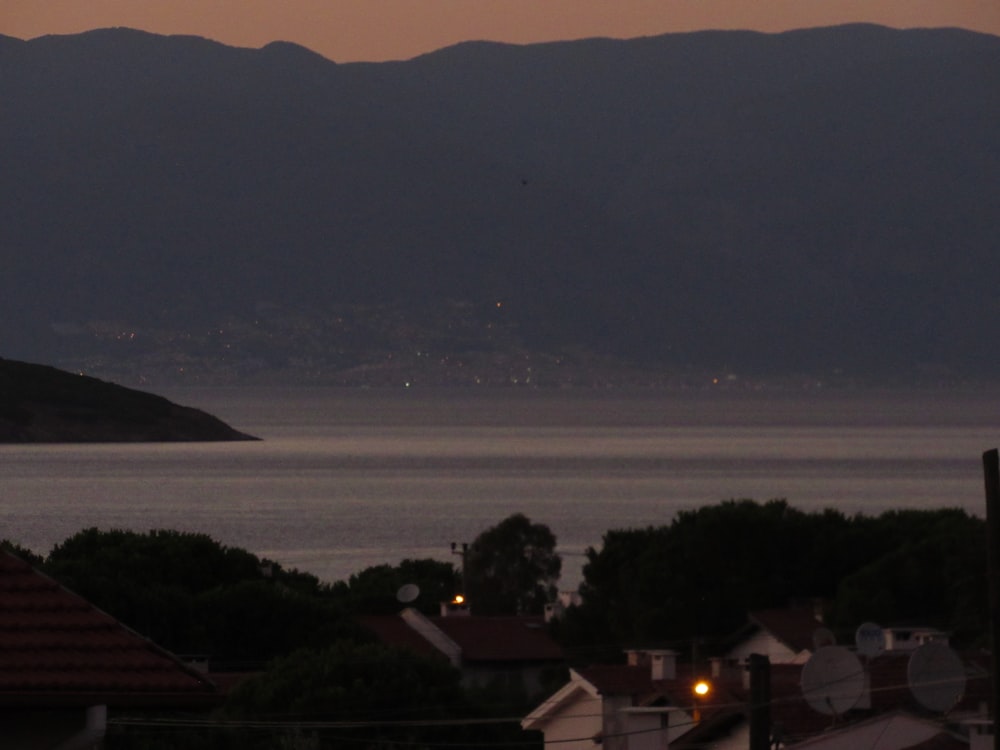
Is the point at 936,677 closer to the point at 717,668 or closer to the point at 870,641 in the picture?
the point at 870,641

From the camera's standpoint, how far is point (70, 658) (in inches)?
243

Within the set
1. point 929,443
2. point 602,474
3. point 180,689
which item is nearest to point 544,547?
point 180,689

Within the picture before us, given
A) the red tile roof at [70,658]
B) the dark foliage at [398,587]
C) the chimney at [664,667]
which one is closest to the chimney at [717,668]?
the chimney at [664,667]

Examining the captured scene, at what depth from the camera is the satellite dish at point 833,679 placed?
13.7 m

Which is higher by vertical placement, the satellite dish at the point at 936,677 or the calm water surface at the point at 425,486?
the calm water surface at the point at 425,486

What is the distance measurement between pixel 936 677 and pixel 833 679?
3.12 ft

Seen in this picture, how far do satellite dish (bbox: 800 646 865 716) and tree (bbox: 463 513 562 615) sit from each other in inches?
1839

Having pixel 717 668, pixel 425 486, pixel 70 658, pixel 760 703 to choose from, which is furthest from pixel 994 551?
pixel 425 486

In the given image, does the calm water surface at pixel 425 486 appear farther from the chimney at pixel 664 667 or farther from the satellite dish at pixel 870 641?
the satellite dish at pixel 870 641

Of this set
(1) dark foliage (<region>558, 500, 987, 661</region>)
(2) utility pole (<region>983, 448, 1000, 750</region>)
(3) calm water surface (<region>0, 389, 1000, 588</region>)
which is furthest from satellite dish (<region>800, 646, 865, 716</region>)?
(3) calm water surface (<region>0, 389, 1000, 588</region>)

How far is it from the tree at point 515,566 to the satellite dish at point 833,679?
153ft

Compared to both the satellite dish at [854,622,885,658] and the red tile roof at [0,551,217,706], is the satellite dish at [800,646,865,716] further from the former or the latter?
the red tile roof at [0,551,217,706]

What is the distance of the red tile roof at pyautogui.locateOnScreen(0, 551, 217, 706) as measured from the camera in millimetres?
6023

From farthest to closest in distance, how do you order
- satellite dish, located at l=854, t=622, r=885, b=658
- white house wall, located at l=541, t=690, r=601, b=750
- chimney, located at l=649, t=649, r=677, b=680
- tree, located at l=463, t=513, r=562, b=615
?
tree, located at l=463, t=513, r=562, b=615 → white house wall, located at l=541, t=690, r=601, b=750 → chimney, located at l=649, t=649, r=677, b=680 → satellite dish, located at l=854, t=622, r=885, b=658
